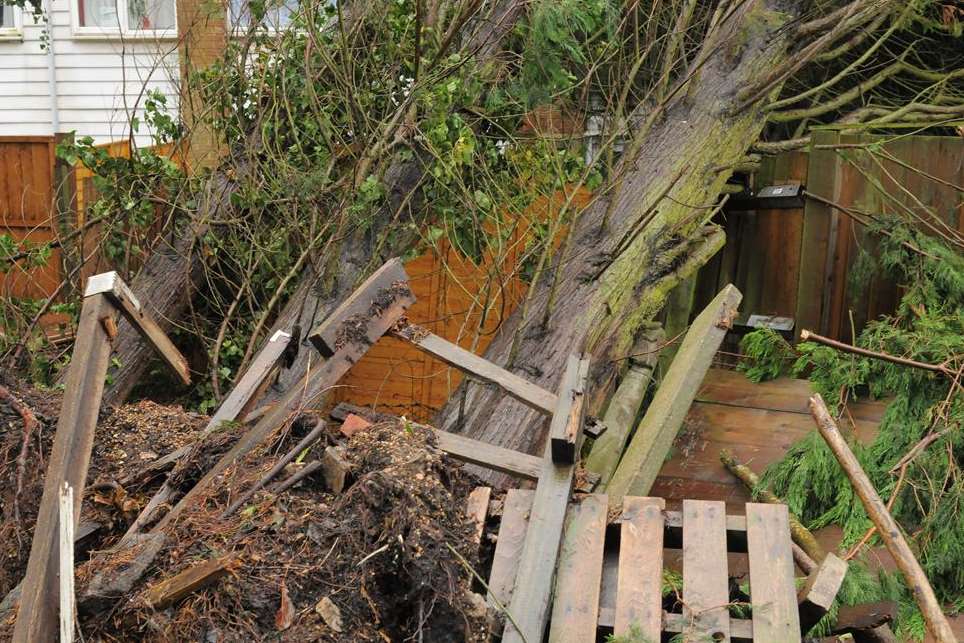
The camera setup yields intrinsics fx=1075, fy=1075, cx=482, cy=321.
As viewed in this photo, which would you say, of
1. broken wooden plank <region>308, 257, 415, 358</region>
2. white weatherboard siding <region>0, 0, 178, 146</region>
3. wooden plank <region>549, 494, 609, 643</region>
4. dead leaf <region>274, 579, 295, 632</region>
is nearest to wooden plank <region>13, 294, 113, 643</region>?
dead leaf <region>274, 579, 295, 632</region>

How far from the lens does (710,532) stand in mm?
4023

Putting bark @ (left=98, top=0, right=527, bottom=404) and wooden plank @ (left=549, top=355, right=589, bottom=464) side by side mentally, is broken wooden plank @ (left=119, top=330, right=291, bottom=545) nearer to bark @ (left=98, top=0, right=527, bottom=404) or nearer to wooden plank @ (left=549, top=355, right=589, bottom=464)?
bark @ (left=98, top=0, right=527, bottom=404)

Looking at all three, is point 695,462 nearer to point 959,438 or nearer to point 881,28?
point 959,438

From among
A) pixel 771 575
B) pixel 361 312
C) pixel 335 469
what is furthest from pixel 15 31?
pixel 771 575

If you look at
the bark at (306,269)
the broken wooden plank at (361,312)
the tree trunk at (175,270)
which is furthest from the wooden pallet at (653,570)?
the tree trunk at (175,270)

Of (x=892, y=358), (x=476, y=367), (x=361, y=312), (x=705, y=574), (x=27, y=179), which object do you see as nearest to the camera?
(x=705, y=574)

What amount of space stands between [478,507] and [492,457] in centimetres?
48

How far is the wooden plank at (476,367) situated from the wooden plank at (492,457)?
378 millimetres

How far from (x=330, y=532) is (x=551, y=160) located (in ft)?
11.6

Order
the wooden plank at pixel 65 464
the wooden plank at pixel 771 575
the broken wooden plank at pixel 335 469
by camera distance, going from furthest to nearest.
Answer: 1. the broken wooden plank at pixel 335 469
2. the wooden plank at pixel 771 575
3. the wooden plank at pixel 65 464

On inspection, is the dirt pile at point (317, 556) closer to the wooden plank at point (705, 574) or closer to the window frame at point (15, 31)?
the wooden plank at point (705, 574)

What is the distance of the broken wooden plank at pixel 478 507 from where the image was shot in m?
3.98

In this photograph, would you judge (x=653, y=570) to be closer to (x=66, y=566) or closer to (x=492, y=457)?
(x=492, y=457)

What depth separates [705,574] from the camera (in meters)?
3.84
